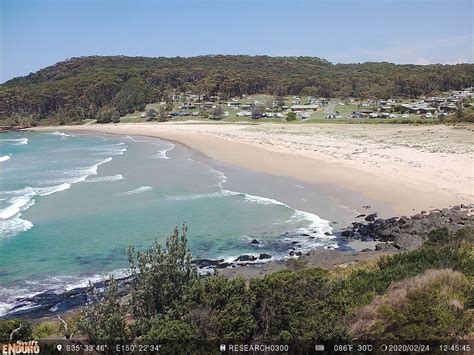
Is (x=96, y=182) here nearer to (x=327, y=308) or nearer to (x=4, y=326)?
(x=4, y=326)

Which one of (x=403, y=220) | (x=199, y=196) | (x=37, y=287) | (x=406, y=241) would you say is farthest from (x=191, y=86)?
(x=37, y=287)

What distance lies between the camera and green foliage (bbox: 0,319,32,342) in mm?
9312

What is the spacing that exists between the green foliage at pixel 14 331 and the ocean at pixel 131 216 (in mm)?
6939

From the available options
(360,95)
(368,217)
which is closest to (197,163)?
(368,217)

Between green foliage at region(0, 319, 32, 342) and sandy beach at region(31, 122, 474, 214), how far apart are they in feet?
68.0

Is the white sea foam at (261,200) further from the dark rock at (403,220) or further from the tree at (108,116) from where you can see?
the tree at (108,116)

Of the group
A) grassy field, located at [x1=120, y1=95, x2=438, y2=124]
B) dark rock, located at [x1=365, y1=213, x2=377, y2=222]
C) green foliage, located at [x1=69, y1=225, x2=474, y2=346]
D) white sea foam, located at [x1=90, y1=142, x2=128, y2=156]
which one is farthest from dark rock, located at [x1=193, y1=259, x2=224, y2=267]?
grassy field, located at [x1=120, y1=95, x2=438, y2=124]

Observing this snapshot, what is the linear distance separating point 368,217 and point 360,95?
94007 mm

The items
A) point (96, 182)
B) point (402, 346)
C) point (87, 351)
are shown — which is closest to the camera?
point (402, 346)

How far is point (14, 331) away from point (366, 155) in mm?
38055

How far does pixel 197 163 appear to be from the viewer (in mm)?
45844

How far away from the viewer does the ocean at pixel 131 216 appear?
20281 millimetres

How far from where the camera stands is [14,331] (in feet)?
30.1

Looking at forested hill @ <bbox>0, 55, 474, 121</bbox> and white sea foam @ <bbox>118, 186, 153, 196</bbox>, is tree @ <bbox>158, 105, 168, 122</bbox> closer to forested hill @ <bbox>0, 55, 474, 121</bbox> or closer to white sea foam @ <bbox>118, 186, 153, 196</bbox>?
forested hill @ <bbox>0, 55, 474, 121</bbox>
